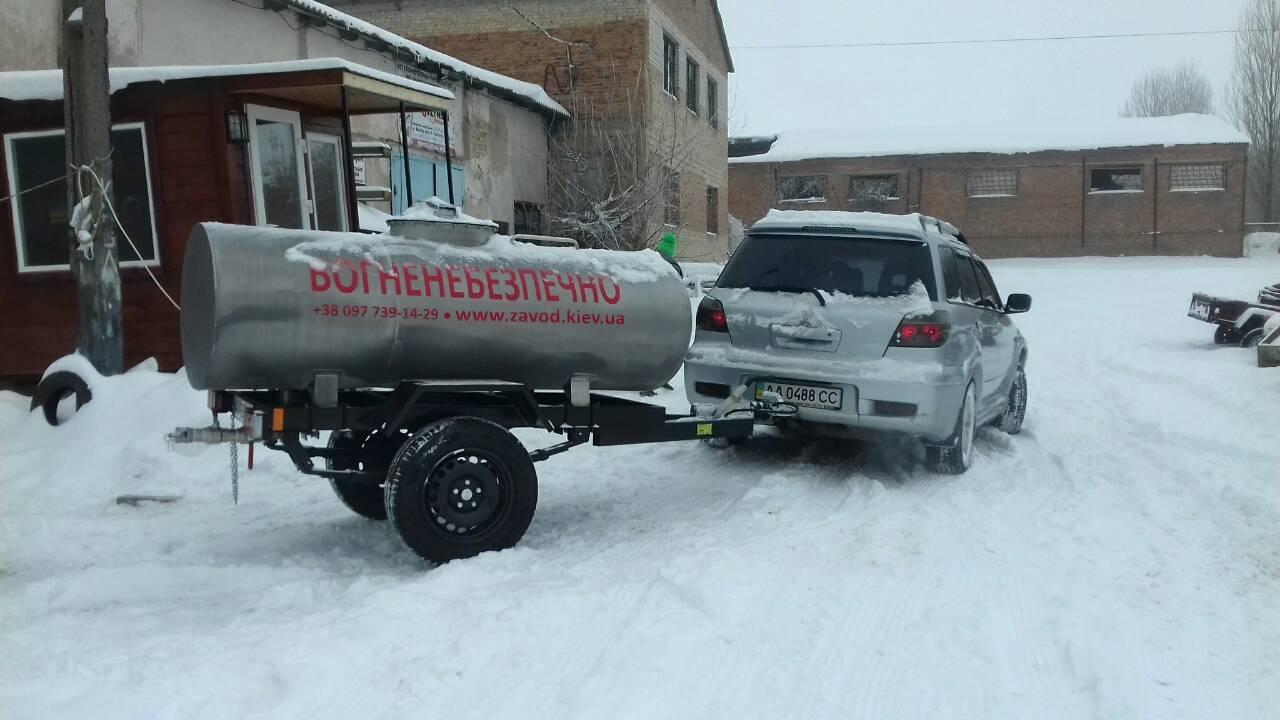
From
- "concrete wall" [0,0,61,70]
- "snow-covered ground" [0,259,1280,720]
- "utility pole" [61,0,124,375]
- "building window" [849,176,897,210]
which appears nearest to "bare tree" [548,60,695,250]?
"concrete wall" [0,0,61,70]

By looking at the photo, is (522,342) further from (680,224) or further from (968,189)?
(968,189)

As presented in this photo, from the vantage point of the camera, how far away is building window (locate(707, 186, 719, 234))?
1137 inches

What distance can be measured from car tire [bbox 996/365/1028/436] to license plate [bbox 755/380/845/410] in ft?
9.14

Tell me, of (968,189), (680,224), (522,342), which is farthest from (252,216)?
(968,189)

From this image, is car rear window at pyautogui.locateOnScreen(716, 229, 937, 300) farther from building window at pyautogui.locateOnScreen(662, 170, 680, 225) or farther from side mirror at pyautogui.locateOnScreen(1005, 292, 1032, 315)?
building window at pyautogui.locateOnScreen(662, 170, 680, 225)

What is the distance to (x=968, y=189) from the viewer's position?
43312 mm

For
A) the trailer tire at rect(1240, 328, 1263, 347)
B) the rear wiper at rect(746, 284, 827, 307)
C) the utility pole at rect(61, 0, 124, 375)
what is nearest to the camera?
the rear wiper at rect(746, 284, 827, 307)

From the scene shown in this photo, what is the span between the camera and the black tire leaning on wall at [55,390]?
8289 mm

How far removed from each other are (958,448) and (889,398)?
0.78m

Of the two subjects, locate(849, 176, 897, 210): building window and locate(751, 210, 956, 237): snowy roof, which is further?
locate(849, 176, 897, 210): building window

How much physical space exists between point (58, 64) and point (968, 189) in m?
37.8

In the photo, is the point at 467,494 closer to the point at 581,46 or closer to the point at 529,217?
the point at 529,217

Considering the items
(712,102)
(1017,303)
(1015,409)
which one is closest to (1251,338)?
(1015,409)

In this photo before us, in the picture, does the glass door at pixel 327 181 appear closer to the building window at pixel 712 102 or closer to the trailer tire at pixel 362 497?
the trailer tire at pixel 362 497
